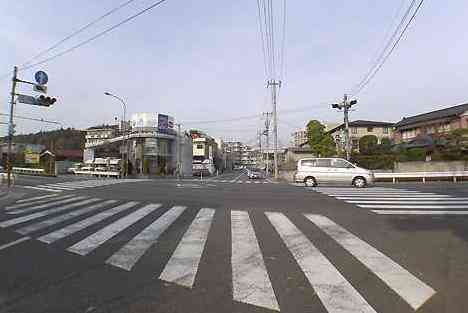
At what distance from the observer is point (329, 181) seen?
22.8 m

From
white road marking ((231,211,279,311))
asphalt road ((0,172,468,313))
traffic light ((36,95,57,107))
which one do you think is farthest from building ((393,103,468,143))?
white road marking ((231,211,279,311))

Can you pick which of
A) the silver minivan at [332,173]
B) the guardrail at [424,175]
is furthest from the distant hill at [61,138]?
the silver minivan at [332,173]

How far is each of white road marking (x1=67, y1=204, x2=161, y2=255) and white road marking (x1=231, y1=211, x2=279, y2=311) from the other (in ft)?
8.21

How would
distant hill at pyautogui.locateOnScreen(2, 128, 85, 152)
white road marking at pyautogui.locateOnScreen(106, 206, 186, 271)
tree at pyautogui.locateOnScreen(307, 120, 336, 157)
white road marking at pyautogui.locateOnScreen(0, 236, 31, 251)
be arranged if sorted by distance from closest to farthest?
white road marking at pyautogui.locateOnScreen(106, 206, 186, 271)
white road marking at pyautogui.locateOnScreen(0, 236, 31, 251)
tree at pyautogui.locateOnScreen(307, 120, 336, 157)
distant hill at pyautogui.locateOnScreen(2, 128, 85, 152)

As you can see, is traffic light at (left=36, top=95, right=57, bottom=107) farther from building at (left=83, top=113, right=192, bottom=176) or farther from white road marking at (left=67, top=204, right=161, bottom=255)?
building at (left=83, top=113, right=192, bottom=176)

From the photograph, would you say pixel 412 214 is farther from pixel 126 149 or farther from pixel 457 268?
pixel 126 149

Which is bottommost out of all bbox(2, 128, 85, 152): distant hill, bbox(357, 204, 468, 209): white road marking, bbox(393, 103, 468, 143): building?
bbox(357, 204, 468, 209): white road marking

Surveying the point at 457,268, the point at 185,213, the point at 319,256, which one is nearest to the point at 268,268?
the point at 319,256

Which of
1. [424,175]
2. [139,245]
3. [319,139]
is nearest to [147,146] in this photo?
[319,139]

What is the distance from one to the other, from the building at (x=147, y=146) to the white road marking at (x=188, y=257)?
49722mm

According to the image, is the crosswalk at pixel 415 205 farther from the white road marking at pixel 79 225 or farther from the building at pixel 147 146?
the building at pixel 147 146

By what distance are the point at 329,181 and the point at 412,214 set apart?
12129 millimetres

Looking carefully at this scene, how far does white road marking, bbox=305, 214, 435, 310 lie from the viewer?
14.5ft

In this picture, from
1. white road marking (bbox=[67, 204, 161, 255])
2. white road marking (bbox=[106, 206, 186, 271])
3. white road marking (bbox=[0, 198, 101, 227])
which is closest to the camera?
white road marking (bbox=[106, 206, 186, 271])
